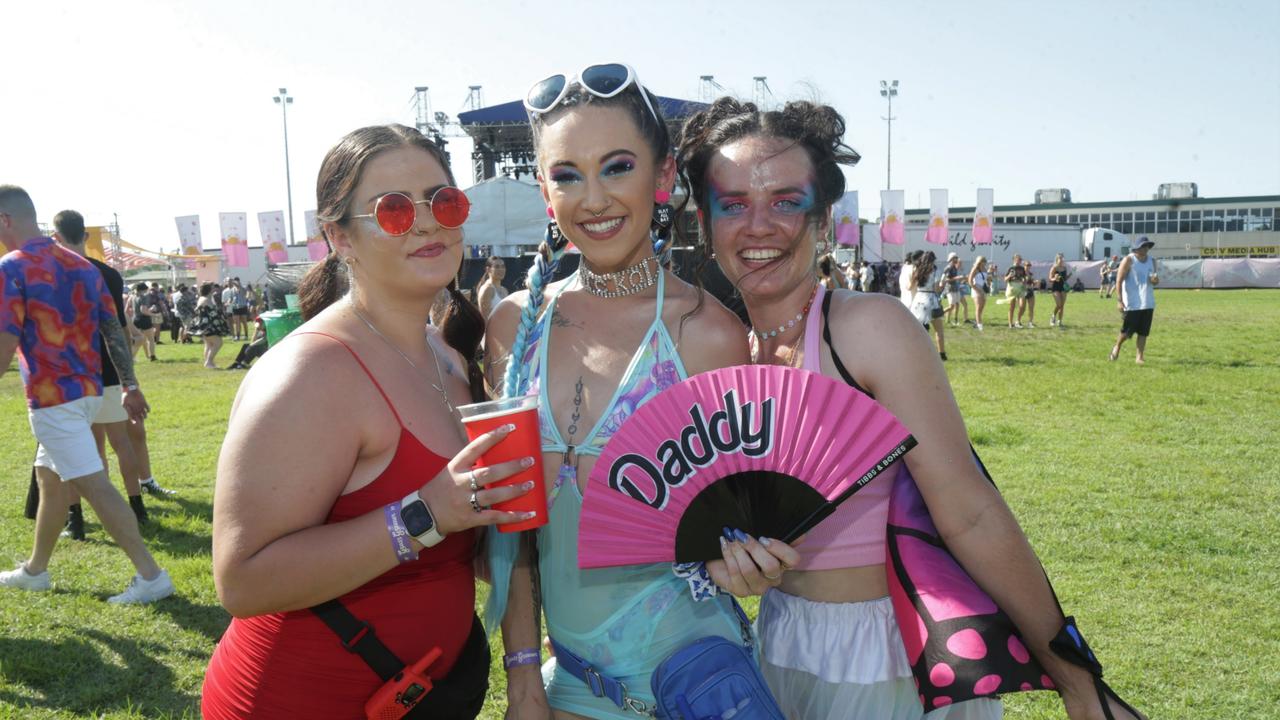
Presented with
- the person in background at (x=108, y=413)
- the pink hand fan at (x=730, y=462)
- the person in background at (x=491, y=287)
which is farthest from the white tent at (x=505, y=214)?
the pink hand fan at (x=730, y=462)

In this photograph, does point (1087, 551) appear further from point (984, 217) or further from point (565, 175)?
point (984, 217)

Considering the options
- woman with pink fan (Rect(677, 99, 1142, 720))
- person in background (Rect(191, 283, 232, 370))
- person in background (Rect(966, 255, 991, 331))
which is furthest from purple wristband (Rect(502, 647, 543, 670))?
person in background (Rect(966, 255, 991, 331))

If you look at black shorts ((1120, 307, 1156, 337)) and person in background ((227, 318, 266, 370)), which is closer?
black shorts ((1120, 307, 1156, 337))

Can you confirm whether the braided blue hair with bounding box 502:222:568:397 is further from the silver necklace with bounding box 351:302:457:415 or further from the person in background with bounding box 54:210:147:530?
the person in background with bounding box 54:210:147:530

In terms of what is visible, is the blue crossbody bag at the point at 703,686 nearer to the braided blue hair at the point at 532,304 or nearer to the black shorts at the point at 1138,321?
the braided blue hair at the point at 532,304

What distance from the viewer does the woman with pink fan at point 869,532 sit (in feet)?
5.28

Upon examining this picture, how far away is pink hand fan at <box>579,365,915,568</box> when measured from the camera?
1.50 metres

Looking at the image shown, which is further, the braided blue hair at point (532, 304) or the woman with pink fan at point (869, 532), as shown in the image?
A: the braided blue hair at point (532, 304)

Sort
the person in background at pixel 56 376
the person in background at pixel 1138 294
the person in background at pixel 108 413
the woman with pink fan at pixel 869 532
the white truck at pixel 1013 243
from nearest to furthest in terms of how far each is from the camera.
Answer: the woman with pink fan at pixel 869 532 → the person in background at pixel 56 376 → the person in background at pixel 108 413 → the person in background at pixel 1138 294 → the white truck at pixel 1013 243

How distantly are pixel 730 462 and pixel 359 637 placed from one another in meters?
0.84

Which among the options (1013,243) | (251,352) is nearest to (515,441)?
(251,352)

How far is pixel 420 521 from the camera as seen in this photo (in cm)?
154

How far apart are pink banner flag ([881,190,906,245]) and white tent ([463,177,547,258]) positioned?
1526 cm

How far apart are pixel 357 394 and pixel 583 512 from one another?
0.52 m
